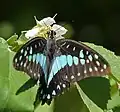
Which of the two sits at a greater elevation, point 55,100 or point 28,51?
point 28,51

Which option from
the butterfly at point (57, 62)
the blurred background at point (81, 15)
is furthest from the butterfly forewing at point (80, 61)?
the blurred background at point (81, 15)

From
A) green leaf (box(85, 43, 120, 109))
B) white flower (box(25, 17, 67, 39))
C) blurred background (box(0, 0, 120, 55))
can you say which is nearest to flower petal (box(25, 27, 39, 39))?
white flower (box(25, 17, 67, 39))

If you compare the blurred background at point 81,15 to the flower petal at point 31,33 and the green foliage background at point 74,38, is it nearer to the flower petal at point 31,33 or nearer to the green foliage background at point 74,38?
the green foliage background at point 74,38

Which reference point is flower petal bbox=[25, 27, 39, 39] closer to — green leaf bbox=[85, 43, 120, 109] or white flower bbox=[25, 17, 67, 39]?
white flower bbox=[25, 17, 67, 39]

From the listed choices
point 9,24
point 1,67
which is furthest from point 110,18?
point 1,67

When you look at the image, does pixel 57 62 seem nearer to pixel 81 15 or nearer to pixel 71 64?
pixel 71 64

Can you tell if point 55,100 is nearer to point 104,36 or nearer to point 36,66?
point 36,66
